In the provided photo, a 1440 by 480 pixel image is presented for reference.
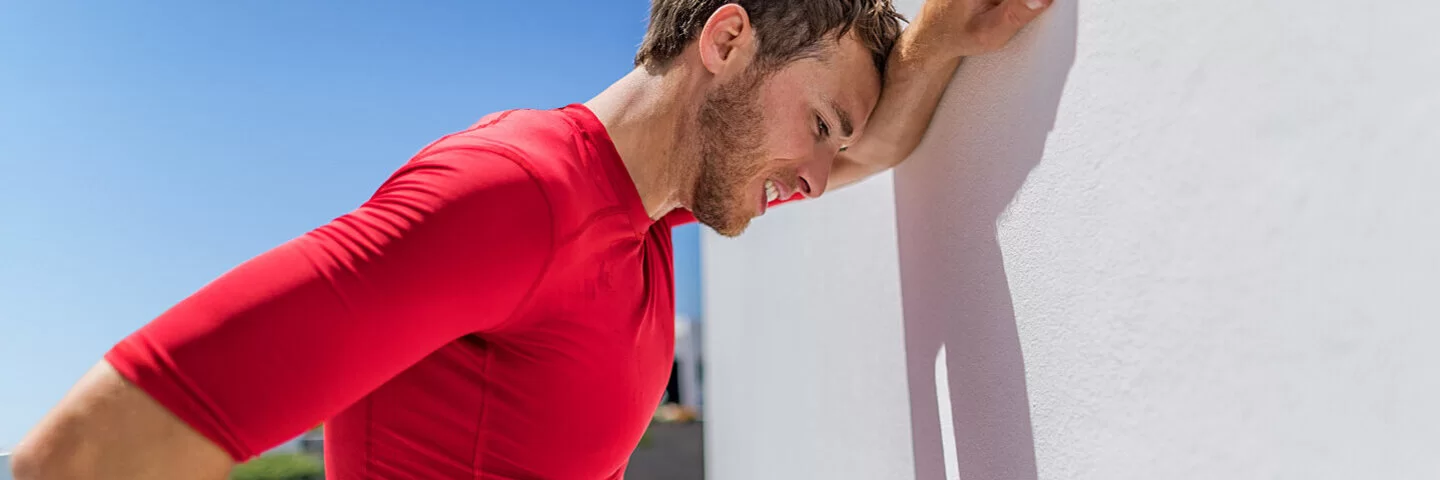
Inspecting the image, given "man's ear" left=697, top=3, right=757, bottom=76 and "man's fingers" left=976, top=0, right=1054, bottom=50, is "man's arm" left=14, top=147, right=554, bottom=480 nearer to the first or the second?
"man's ear" left=697, top=3, right=757, bottom=76

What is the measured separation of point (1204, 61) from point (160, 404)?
0.78m

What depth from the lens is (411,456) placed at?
1.04 m

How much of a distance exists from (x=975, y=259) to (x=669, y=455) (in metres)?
5.87

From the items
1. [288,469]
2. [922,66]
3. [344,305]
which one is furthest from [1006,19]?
[288,469]

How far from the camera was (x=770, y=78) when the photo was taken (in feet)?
3.97

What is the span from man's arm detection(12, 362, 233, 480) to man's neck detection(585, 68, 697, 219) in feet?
1.95

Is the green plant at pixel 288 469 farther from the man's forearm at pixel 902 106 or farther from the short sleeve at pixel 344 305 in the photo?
the short sleeve at pixel 344 305

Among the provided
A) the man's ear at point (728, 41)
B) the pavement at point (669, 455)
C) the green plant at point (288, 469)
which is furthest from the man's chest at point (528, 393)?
the green plant at point (288, 469)

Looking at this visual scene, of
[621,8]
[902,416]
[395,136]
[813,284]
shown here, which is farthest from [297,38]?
[902,416]

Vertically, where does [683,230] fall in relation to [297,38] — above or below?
below

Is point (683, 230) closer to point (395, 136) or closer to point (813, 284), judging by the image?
point (395, 136)

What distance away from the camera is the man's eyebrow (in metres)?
1.22

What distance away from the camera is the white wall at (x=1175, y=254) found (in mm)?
499

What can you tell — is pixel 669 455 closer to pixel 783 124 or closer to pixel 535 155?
pixel 783 124
